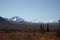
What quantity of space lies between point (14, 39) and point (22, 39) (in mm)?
1444

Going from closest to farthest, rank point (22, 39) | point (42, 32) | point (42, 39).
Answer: point (22, 39), point (42, 39), point (42, 32)

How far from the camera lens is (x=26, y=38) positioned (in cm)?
2802

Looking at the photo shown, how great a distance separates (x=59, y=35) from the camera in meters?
40.4

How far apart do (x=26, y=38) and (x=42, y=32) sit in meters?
12.2

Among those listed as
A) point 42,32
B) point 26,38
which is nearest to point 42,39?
point 26,38

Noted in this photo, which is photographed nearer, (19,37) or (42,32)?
(19,37)

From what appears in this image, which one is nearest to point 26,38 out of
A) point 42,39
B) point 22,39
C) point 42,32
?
point 22,39

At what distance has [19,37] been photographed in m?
28.8

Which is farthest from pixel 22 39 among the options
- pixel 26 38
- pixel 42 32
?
pixel 42 32

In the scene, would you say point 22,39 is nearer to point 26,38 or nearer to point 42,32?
point 26,38

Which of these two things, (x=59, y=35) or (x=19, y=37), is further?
(x=59, y=35)

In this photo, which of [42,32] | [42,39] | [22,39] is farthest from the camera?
[42,32]

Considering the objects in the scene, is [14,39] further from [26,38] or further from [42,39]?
[42,39]

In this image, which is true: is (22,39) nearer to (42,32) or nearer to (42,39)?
(42,39)
